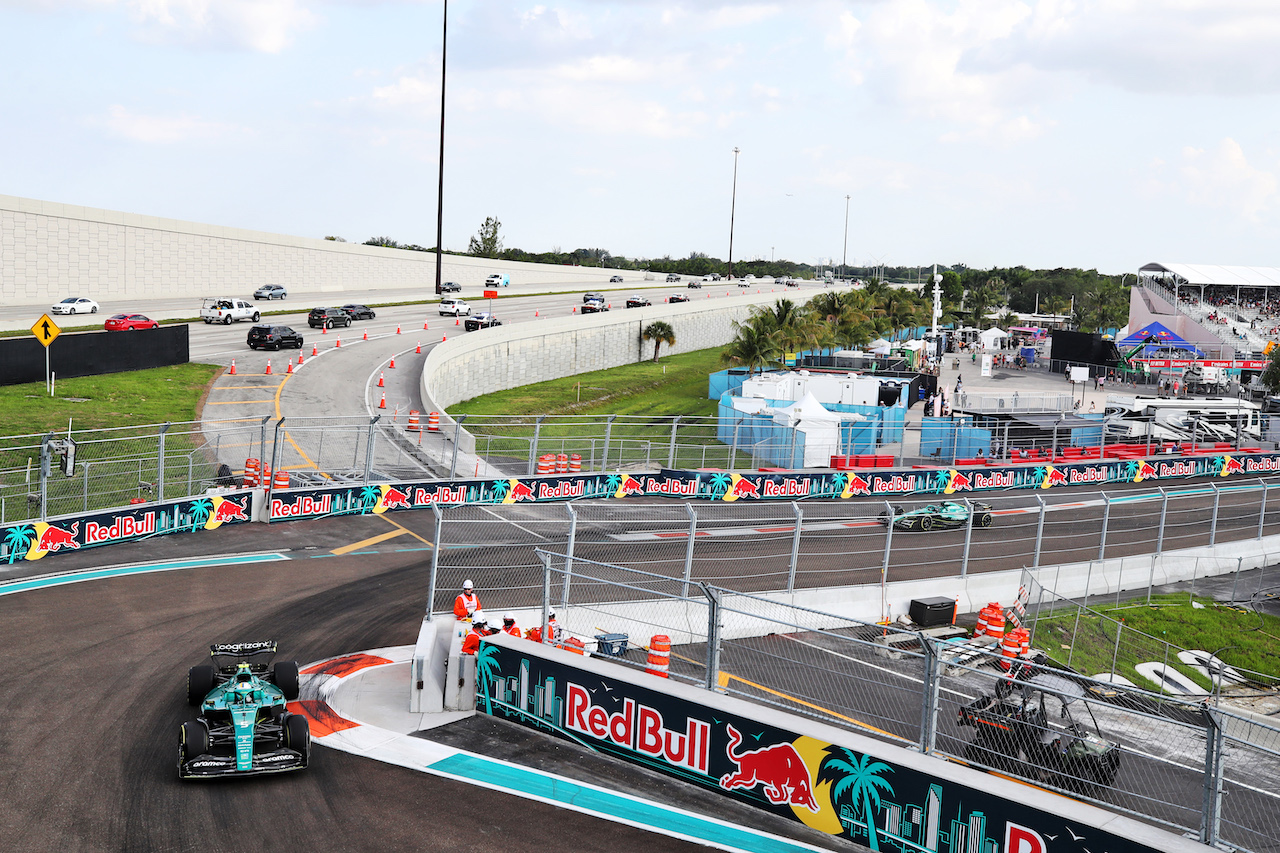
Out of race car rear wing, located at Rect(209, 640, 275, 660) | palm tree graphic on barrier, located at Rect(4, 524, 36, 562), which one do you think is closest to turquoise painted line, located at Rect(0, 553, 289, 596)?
palm tree graphic on barrier, located at Rect(4, 524, 36, 562)

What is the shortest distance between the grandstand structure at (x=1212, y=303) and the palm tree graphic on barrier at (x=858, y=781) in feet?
284

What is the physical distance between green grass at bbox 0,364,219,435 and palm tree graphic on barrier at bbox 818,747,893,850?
84.0ft

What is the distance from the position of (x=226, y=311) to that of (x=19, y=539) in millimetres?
43931

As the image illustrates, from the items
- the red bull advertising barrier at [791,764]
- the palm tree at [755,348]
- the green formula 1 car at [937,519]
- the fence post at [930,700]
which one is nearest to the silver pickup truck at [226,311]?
the palm tree at [755,348]

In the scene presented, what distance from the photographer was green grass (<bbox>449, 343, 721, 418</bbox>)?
4956 centimetres

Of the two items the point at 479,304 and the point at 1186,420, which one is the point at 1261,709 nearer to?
the point at 1186,420

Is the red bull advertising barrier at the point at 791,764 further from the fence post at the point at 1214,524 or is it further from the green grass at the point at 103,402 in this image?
the green grass at the point at 103,402

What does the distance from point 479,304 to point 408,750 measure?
2915 inches

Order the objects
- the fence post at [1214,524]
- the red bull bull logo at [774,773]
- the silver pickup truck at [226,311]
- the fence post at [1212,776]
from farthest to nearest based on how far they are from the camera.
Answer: the silver pickup truck at [226,311], the fence post at [1214,524], the red bull bull logo at [774,773], the fence post at [1212,776]

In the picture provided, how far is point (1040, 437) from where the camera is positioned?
38.3m

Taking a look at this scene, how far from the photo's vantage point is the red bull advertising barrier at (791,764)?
29.9 ft

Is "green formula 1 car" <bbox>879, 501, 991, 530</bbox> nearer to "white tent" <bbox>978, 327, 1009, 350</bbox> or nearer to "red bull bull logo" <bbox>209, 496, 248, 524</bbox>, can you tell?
"red bull bull logo" <bbox>209, 496, 248, 524</bbox>

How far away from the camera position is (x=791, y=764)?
10.7 metres

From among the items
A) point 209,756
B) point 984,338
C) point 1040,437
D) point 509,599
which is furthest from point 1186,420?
point 984,338
